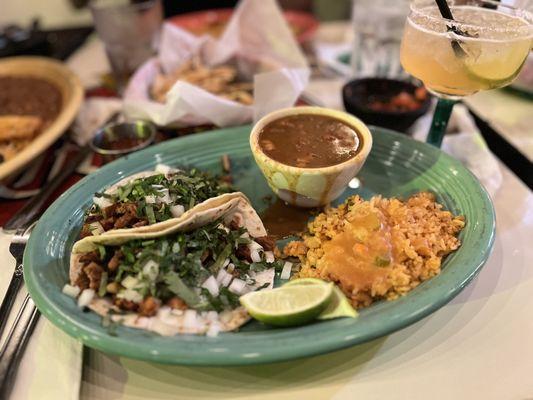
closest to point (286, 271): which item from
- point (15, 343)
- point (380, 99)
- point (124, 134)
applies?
point (15, 343)

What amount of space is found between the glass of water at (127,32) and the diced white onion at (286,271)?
2450 mm

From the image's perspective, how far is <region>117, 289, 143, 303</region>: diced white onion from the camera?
1.62m

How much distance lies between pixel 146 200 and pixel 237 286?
0.56 metres

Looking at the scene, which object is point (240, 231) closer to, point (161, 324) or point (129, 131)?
point (161, 324)

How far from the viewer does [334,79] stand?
373cm

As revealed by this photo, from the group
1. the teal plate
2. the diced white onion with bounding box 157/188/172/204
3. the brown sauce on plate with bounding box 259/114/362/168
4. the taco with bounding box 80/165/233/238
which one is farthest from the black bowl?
the diced white onion with bounding box 157/188/172/204

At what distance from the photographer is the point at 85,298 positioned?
5.23ft

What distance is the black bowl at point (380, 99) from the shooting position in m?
2.69

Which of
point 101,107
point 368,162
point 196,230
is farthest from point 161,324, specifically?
point 101,107

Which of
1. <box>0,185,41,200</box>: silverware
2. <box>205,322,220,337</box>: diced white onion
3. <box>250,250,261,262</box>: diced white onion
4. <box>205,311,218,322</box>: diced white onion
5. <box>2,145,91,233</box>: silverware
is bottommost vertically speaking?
<box>0,185,41,200</box>: silverware

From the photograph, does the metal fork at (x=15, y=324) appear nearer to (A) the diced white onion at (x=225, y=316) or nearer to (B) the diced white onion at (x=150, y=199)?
(B) the diced white onion at (x=150, y=199)

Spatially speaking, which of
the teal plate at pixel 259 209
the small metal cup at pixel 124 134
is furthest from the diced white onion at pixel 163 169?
the small metal cup at pixel 124 134

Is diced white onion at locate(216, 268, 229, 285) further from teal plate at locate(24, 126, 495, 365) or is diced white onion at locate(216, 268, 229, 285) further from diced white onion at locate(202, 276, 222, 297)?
teal plate at locate(24, 126, 495, 365)

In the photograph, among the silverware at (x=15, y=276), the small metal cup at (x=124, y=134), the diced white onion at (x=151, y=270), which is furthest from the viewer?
the small metal cup at (x=124, y=134)
